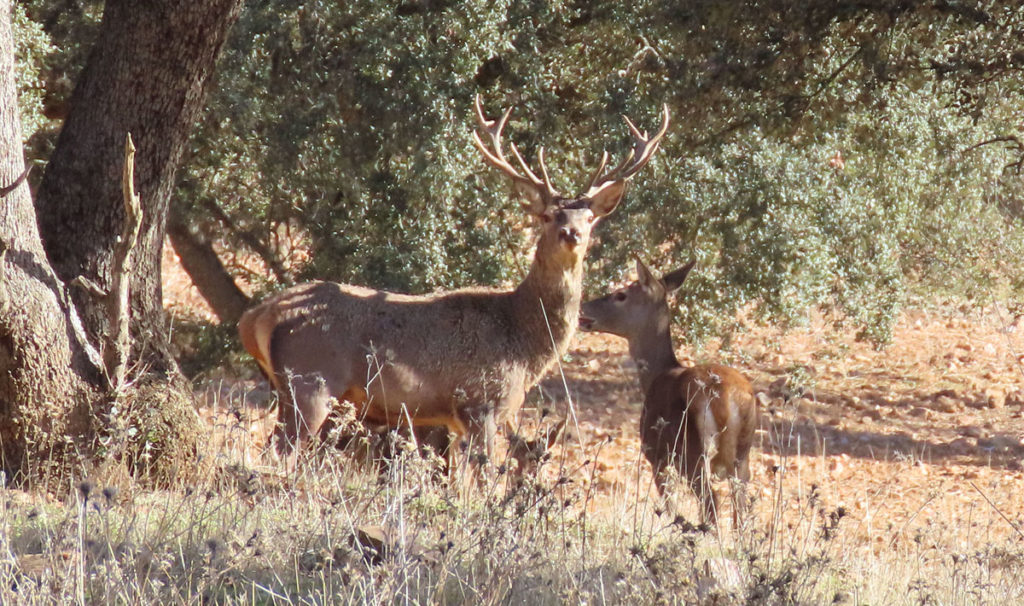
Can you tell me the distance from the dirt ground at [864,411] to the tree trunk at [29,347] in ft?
10.6

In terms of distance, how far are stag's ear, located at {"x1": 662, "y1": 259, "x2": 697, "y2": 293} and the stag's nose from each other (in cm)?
166

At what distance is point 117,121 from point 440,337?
8.47ft

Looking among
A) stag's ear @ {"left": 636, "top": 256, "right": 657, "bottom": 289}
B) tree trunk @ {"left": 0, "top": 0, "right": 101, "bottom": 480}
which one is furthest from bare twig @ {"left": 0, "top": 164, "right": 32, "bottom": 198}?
stag's ear @ {"left": 636, "top": 256, "right": 657, "bottom": 289}

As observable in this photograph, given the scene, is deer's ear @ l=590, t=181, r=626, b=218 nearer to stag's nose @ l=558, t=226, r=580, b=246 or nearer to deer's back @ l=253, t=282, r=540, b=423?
stag's nose @ l=558, t=226, r=580, b=246

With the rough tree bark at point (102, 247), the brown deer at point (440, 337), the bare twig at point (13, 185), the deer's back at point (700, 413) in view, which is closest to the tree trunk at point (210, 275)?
the brown deer at point (440, 337)

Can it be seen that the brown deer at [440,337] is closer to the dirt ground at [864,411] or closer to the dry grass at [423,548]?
the dry grass at [423,548]

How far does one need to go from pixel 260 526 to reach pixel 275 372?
10.4 ft

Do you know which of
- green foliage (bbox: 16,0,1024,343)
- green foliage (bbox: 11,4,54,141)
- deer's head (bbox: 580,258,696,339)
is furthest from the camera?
deer's head (bbox: 580,258,696,339)

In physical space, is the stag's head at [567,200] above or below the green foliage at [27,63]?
below

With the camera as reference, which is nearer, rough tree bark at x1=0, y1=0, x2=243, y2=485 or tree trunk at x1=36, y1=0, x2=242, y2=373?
→ rough tree bark at x1=0, y1=0, x2=243, y2=485

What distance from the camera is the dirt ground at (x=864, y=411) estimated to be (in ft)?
35.2

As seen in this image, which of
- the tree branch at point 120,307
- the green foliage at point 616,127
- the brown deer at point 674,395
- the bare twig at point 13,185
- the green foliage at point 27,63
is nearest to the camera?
the bare twig at point 13,185

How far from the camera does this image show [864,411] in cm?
1491

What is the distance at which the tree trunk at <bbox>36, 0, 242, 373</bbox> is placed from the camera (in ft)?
20.4
